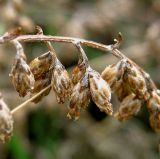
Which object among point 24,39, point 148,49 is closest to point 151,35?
point 148,49

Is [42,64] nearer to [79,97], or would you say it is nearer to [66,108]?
[79,97]

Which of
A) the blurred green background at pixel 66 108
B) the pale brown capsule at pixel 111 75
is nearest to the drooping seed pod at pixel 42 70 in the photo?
the pale brown capsule at pixel 111 75

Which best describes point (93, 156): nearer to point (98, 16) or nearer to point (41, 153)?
Result: point (41, 153)

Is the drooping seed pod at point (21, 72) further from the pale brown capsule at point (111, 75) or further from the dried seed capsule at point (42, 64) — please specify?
the pale brown capsule at point (111, 75)

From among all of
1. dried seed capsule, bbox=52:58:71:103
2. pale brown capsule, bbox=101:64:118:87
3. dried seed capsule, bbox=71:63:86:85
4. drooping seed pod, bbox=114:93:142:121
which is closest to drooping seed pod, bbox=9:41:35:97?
dried seed capsule, bbox=52:58:71:103

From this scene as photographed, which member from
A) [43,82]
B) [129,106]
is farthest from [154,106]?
[43,82]

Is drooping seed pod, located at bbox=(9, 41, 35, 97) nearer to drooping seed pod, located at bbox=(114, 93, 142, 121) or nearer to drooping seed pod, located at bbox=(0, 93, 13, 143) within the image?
drooping seed pod, located at bbox=(0, 93, 13, 143)
